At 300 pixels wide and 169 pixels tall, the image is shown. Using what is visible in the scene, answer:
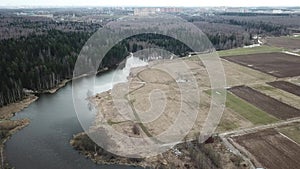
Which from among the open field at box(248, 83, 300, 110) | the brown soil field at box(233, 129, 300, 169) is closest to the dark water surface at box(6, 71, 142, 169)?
the brown soil field at box(233, 129, 300, 169)

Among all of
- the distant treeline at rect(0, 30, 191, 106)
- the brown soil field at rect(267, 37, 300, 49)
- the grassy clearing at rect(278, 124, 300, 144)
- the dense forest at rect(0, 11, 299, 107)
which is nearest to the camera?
the grassy clearing at rect(278, 124, 300, 144)

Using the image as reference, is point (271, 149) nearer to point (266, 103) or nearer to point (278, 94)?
point (266, 103)

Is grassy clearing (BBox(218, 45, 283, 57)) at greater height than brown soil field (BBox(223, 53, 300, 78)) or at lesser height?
greater

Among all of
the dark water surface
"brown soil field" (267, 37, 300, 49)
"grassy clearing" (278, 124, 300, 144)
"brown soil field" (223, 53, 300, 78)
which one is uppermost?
"brown soil field" (267, 37, 300, 49)

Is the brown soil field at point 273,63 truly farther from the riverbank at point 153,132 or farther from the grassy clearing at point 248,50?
the riverbank at point 153,132

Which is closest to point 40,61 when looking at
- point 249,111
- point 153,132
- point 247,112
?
point 153,132

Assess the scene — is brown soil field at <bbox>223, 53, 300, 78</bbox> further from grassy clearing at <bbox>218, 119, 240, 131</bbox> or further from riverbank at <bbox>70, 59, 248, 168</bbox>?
grassy clearing at <bbox>218, 119, 240, 131</bbox>
